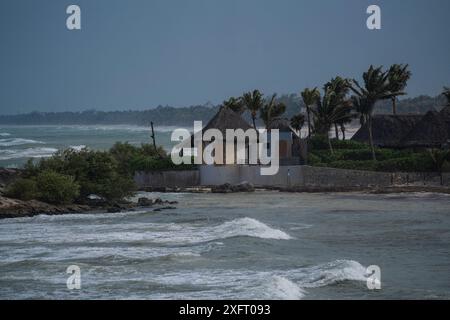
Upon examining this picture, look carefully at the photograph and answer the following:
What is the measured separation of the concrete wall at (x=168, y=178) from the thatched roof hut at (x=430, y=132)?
45.1 feet

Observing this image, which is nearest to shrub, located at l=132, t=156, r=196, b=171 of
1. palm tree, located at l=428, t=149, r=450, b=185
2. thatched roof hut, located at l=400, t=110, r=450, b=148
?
palm tree, located at l=428, t=149, r=450, b=185

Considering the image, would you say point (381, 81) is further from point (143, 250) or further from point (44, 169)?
point (143, 250)

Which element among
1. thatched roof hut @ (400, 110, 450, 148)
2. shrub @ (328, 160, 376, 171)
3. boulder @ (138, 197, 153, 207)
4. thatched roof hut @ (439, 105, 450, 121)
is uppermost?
thatched roof hut @ (439, 105, 450, 121)

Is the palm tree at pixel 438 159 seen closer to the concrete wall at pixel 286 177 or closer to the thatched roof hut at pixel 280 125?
the concrete wall at pixel 286 177

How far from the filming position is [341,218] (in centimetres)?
3644

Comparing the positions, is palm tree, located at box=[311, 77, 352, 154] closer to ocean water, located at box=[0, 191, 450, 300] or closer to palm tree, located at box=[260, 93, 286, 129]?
palm tree, located at box=[260, 93, 286, 129]

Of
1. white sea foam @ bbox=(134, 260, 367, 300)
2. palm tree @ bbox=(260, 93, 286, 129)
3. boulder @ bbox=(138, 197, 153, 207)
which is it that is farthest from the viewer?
palm tree @ bbox=(260, 93, 286, 129)

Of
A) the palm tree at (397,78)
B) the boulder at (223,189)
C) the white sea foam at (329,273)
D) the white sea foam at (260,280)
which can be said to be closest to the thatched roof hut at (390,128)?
the palm tree at (397,78)

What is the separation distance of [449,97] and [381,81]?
788 cm

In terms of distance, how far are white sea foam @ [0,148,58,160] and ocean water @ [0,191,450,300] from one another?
2372 inches

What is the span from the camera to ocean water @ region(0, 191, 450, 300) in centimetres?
1994

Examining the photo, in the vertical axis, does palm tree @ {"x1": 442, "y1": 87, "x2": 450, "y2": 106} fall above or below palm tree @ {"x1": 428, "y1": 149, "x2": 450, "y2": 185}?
above

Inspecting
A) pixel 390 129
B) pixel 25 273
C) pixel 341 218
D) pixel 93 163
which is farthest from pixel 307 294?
pixel 390 129

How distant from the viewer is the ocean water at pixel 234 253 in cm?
1994
